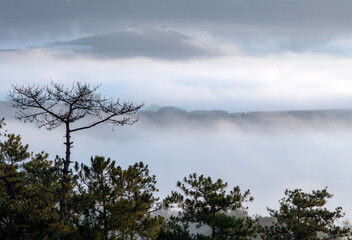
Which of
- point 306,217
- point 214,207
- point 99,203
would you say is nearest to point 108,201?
point 99,203

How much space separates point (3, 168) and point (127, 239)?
9.63 metres

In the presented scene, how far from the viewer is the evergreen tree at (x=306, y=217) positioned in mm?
29109

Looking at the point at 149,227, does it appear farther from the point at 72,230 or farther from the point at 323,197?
the point at 323,197

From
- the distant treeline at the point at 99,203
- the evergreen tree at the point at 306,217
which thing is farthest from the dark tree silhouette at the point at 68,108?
the evergreen tree at the point at 306,217

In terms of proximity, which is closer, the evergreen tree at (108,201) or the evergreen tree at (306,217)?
the evergreen tree at (108,201)

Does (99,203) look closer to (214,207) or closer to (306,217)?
(214,207)

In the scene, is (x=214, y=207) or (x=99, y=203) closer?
(x=99, y=203)

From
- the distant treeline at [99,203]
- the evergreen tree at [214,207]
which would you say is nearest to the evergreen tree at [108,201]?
the distant treeline at [99,203]

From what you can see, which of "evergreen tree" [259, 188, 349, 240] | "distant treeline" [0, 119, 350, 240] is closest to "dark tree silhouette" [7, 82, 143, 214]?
"distant treeline" [0, 119, 350, 240]

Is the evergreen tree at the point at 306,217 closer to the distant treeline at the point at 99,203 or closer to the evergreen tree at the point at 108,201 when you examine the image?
the distant treeline at the point at 99,203

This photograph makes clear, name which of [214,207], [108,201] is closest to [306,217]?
[214,207]

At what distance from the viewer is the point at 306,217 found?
97.1 feet

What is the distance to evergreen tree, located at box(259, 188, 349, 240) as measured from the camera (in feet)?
95.5

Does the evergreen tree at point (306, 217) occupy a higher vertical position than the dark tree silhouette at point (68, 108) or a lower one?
lower
